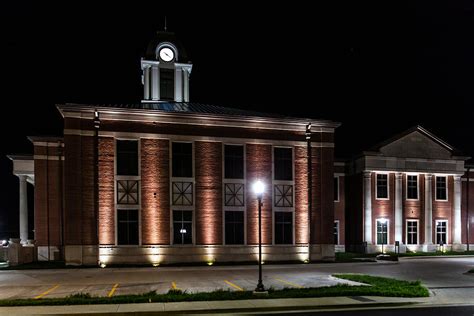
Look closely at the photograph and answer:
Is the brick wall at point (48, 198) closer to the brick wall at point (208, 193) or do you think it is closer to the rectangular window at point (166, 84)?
the rectangular window at point (166, 84)

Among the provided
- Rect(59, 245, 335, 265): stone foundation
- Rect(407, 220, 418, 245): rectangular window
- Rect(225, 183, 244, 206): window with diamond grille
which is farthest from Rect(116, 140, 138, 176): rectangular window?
Rect(407, 220, 418, 245): rectangular window

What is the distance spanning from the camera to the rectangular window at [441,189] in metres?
43.9

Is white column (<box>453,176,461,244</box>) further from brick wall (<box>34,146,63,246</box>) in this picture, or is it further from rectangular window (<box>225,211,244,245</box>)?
brick wall (<box>34,146,63,246</box>)

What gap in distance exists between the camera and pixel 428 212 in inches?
1695

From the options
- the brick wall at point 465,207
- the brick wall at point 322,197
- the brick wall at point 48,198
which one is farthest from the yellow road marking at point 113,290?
the brick wall at point 465,207

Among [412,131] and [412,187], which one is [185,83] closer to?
[412,131]

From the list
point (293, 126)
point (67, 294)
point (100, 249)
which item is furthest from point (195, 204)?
point (67, 294)

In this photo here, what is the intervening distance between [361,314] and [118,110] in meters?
22.0

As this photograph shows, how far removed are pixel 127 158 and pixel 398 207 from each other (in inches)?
1005

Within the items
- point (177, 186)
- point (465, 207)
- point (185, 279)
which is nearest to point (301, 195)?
point (177, 186)

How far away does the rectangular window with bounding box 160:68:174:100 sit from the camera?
40844 millimetres

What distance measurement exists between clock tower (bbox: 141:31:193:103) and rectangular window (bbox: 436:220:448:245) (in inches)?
1058

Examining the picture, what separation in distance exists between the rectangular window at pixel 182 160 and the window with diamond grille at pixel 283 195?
6537mm

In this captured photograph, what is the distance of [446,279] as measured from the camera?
22547 mm
